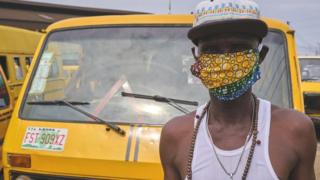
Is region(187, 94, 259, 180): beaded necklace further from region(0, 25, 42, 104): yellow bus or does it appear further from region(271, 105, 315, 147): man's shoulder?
region(0, 25, 42, 104): yellow bus

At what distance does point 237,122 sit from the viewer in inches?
71.1

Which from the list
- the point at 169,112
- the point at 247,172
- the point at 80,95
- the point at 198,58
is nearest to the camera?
the point at 247,172

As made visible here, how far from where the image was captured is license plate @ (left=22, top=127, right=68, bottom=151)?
329 centimetres

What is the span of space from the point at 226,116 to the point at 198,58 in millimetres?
221

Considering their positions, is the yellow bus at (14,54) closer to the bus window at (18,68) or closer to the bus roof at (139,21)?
the bus window at (18,68)

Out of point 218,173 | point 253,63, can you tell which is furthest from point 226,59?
point 218,173

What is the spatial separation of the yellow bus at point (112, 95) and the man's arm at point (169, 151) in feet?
3.69

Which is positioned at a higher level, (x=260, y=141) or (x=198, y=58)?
(x=198, y=58)

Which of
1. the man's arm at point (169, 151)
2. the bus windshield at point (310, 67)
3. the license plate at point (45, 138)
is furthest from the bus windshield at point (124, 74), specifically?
the bus windshield at point (310, 67)

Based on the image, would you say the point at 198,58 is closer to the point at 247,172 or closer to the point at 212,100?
the point at 212,100

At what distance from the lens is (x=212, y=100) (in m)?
1.84

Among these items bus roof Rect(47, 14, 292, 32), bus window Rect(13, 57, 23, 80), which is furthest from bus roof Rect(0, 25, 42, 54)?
bus roof Rect(47, 14, 292, 32)

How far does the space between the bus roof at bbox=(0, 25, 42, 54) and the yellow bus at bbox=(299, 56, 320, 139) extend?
5.05m

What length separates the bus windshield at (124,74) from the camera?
354 centimetres
